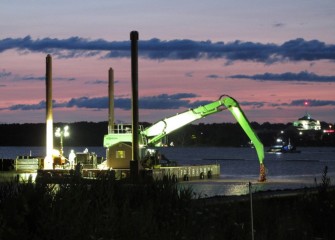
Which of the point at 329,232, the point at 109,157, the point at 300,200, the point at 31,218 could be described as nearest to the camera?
the point at 31,218

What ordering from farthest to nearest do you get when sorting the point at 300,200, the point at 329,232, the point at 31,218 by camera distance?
the point at 300,200 < the point at 329,232 < the point at 31,218

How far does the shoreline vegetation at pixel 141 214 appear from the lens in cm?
1458

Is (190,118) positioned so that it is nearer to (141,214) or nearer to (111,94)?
(111,94)

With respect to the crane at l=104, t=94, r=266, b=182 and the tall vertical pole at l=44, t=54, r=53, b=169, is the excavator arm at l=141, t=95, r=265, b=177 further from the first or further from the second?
the tall vertical pole at l=44, t=54, r=53, b=169

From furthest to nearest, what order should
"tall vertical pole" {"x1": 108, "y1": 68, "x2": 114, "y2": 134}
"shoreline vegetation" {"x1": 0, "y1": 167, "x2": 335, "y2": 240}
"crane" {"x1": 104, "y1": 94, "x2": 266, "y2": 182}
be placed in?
1. "tall vertical pole" {"x1": 108, "y1": 68, "x2": 114, "y2": 134}
2. "crane" {"x1": 104, "y1": 94, "x2": 266, "y2": 182}
3. "shoreline vegetation" {"x1": 0, "y1": 167, "x2": 335, "y2": 240}

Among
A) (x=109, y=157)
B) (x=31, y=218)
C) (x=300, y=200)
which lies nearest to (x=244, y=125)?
(x=109, y=157)

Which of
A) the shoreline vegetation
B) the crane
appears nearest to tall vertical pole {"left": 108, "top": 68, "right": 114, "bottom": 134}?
the crane

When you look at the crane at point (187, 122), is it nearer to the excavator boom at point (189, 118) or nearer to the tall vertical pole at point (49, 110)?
the excavator boom at point (189, 118)

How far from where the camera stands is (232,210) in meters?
21.5

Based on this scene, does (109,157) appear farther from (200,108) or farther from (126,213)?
(126,213)

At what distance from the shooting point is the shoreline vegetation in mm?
14578

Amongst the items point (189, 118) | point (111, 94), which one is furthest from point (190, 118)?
point (111, 94)

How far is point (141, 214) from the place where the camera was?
16.5 meters

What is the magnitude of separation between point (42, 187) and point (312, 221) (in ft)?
29.6
